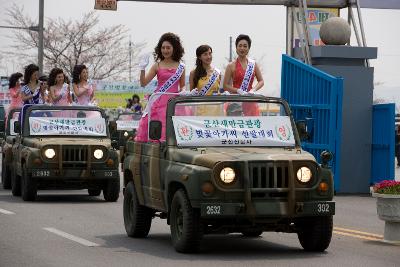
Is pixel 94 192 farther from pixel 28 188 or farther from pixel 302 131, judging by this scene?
pixel 302 131

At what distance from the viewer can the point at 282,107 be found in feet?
45.6

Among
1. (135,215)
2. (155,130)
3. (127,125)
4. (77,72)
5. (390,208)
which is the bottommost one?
(135,215)

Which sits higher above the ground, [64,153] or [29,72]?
[29,72]

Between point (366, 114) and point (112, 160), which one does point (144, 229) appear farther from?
point (366, 114)

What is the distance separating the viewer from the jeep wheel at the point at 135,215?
14297 millimetres

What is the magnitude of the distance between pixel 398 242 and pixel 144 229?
2827 mm

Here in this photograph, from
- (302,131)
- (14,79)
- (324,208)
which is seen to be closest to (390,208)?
(302,131)

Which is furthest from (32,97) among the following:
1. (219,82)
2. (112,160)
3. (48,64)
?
(48,64)

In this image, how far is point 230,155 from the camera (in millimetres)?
12508

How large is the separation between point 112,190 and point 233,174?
8.74 metres

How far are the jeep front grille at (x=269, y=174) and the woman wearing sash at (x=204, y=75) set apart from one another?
157 inches

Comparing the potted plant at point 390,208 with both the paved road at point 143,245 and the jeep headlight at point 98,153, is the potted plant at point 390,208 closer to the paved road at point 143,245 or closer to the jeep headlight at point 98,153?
the paved road at point 143,245

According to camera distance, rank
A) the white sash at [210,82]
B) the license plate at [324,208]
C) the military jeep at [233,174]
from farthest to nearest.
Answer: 1. the white sash at [210,82]
2. the license plate at [324,208]
3. the military jeep at [233,174]

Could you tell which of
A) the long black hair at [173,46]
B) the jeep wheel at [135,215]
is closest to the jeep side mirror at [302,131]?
the jeep wheel at [135,215]
